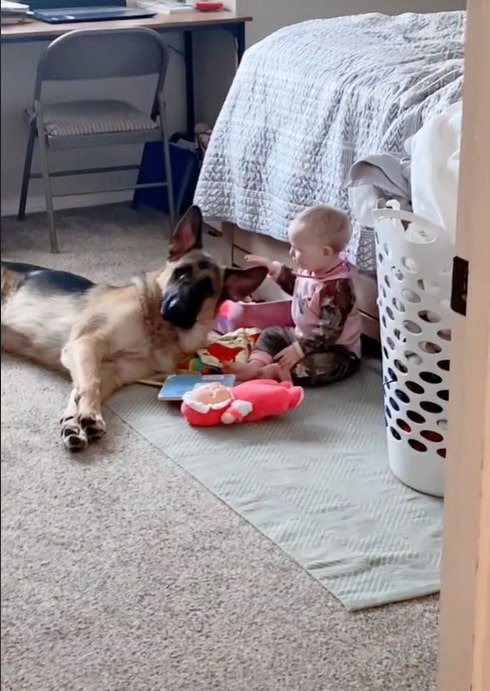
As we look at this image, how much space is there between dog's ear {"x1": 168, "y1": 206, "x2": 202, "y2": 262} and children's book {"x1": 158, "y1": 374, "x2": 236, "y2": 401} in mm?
310

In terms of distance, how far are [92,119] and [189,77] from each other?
0.67 meters

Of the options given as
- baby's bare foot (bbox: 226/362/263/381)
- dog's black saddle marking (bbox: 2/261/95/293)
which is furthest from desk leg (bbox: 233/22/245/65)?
baby's bare foot (bbox: 226/362/263/381)

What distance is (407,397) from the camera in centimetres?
195

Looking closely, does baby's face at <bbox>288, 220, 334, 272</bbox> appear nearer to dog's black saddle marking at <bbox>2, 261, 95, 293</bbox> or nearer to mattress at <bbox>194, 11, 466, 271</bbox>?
mattress at <bbox>194, 11, 466, 271</bbox>

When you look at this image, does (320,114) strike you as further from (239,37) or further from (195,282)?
(239,37)

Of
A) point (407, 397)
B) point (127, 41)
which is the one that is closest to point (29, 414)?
point (407, 397)

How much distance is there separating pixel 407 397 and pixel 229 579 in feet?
1.63

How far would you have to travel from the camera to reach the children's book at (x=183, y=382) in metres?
2.39

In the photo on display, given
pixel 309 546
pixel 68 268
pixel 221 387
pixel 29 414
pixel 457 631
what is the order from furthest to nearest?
pixel 68 268, pixel 221 387, pixel 29 414, pixel 309 546, pixel 457 631

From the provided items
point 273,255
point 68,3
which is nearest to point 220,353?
point 273,255

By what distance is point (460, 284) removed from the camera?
3.45 ft

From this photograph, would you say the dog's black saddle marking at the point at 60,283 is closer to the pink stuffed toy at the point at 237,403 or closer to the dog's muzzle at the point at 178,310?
the dog's muzzle at the point at 178,310

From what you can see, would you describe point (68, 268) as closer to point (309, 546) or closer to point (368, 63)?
point (368, 63)

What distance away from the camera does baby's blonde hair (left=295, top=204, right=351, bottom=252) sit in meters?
2.46
